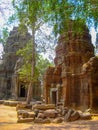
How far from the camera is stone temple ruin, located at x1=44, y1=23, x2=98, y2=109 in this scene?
722 inches

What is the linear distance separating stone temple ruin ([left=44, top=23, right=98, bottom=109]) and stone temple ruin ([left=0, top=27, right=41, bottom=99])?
1207 centimetres

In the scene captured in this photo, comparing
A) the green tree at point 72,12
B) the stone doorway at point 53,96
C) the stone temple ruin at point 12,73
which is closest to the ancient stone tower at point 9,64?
the stone temple ruin at point 12,73

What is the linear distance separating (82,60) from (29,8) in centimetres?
1217

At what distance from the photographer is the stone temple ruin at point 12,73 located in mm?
36469

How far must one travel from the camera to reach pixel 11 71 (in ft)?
136

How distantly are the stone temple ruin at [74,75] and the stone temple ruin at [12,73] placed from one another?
12066 mm

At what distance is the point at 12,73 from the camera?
41.2m

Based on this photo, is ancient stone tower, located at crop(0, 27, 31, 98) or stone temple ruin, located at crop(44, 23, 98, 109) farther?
ancient stone tower, located at crop(0, 27, 31, 98)

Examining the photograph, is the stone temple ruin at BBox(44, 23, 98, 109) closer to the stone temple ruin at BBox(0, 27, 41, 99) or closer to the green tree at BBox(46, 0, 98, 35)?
the green tree at BBox(46, 0, 98, 35)

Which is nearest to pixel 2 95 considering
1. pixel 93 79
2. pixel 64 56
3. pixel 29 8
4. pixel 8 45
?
pixel 8 45

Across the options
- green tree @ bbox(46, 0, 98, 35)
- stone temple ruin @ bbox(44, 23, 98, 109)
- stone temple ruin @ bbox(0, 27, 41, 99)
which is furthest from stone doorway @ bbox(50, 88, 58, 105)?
green tree @ bbox(46, 0, 98, 35)

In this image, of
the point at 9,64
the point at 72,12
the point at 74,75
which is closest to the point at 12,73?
the point at 9,64

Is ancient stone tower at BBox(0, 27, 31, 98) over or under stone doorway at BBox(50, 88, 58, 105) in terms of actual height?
over

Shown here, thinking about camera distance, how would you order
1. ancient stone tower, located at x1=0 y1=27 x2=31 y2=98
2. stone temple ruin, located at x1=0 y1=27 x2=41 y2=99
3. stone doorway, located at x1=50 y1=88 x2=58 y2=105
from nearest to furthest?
stone doorway, located at x1=50 y1=88 x2=58 y2=105 < stone temple ruin, located at x1=0 y1=27 x2=41 y2=99 < ancient stone tower, located at x1=0 y1=27 x2=31 y2=98
